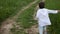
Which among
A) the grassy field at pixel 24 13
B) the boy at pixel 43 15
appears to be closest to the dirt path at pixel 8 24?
the grassy field at pixel 24 13

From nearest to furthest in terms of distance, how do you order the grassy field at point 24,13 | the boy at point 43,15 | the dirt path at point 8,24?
the boy at point 43,15
the grassy field at point 24,13
the dirt path at point 8,24

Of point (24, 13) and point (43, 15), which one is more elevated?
point (24, 13)

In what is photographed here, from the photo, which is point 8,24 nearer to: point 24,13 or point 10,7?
point 24,13

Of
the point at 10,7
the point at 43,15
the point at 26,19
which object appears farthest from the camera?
the point at 10,7

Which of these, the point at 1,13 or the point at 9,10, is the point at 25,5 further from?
the point at 1,13

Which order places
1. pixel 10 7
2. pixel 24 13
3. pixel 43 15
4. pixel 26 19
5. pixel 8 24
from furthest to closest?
pixel 10 7
pixel 24 13
pixel 26 19
pixel 8 24
pixel 43 15

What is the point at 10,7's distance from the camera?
11.2 meters

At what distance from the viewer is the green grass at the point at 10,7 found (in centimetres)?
1012

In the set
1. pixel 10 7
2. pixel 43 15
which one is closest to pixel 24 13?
pixel 10 7

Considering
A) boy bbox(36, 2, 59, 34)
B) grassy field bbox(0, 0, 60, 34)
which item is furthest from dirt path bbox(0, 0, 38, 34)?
boy bbox(36, 2, 59, 34)

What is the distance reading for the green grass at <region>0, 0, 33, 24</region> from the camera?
10.1 meters

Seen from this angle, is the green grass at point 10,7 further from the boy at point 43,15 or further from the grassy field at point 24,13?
the boy at point 43,15

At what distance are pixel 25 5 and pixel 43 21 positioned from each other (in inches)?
231

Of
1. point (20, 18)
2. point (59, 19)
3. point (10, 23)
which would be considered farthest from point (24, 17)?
point (59, 19)
